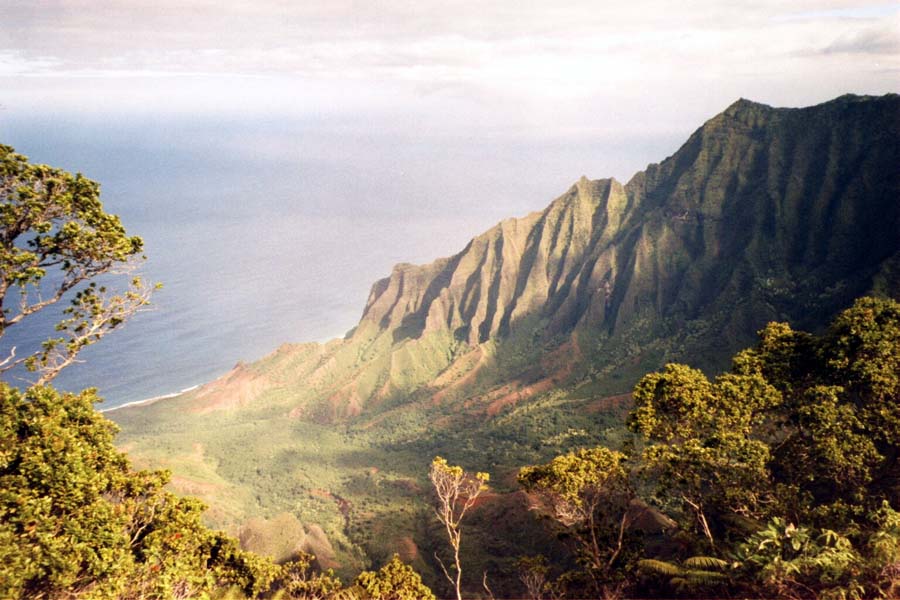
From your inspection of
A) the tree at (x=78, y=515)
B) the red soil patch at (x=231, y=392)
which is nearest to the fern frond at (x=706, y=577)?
the tree at (x=78, y=515)

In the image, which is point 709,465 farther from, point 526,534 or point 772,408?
point 526,534

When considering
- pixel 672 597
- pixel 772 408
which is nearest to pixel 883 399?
pixel 772 408

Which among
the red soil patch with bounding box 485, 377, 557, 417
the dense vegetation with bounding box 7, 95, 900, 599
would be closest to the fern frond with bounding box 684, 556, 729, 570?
the dense vegetation with bounding box 7, 95, 900, 599

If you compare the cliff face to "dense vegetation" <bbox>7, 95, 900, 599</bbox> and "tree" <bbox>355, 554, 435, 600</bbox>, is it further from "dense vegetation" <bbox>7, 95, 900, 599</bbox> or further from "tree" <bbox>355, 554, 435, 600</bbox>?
"tree" <bbox>355, 554, 435, 600</bbox>

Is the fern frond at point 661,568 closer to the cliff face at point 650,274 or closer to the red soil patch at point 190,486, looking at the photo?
the cliff face at point 650,274

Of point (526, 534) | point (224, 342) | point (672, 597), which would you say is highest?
point (672, 597)
